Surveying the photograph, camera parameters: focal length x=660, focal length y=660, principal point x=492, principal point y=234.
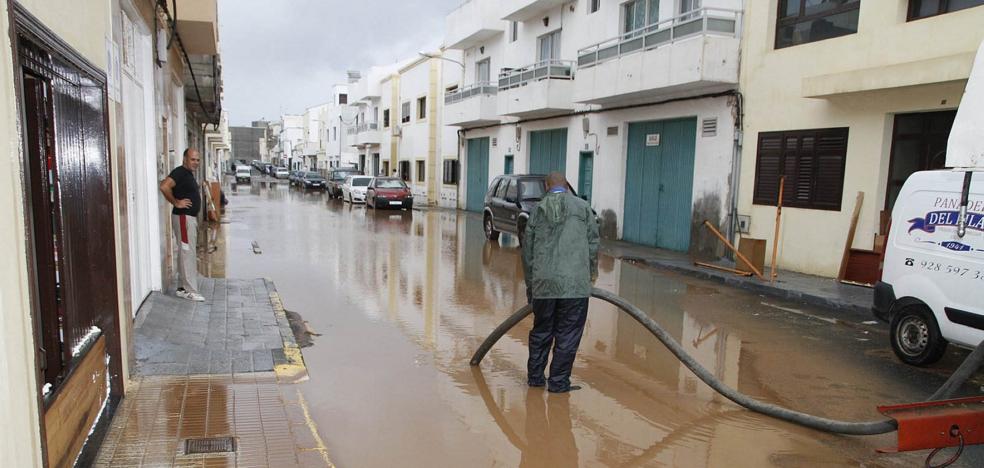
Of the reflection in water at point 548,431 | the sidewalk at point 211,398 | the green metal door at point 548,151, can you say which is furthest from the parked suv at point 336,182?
the reflection in water at point 548,431

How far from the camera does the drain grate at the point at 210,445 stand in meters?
4.08

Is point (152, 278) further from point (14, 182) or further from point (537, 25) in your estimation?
point (537, 25)

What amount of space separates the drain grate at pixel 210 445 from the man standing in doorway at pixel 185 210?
4.12 meters

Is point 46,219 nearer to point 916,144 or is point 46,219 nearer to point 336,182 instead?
point 916,144

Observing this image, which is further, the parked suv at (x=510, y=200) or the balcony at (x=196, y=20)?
the parked suv at (x=510, y=200)

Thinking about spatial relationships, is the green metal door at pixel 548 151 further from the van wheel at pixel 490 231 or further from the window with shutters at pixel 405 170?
the window with shutters at pixel 405 170

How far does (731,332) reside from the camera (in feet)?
26.7

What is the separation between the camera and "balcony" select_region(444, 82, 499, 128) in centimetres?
2567

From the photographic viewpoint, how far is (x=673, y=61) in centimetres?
1429

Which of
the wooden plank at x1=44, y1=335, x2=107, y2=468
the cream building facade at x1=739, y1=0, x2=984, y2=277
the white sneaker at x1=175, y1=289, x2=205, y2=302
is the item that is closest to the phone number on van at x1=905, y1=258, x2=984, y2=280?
the cream building facade at x1=739, y1=0, x2=984, y2=277

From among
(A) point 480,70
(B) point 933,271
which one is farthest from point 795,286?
(A) point 480,70

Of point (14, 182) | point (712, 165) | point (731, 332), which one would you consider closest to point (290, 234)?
point (712, 165)

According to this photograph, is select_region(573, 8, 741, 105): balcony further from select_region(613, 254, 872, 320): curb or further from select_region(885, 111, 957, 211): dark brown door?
select_region(613, 254, 872, 320): curb

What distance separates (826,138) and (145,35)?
36.5 ft
